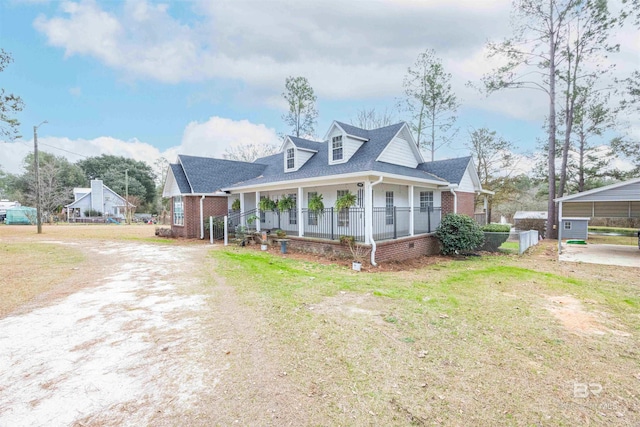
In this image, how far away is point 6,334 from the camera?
4.11m

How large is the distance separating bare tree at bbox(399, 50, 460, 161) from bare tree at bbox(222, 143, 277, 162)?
1751 cm

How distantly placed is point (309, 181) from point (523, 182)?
954 inches

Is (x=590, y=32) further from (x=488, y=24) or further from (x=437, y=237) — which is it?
(x=437, y=237)

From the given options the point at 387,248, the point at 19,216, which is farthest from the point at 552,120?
the point at 19,216

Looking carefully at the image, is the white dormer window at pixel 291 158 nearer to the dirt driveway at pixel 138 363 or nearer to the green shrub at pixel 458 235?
the green shrub at pixel 458 235

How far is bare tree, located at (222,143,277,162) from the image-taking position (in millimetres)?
35469

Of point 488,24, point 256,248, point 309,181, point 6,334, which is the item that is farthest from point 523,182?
point 6,334

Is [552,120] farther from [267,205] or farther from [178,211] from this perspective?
[178,211]

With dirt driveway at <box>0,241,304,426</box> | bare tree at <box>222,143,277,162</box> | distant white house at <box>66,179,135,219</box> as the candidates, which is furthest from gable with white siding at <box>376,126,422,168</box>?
distant white house at <box>66,179,135,219</box>

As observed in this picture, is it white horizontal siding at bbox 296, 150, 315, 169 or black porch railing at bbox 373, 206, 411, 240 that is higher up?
white horizontal siding at bbox 296, 150, 315, 169

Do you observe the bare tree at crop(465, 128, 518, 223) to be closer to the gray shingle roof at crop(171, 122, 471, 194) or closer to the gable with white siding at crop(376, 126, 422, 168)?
the gray shingle roof at crop(171, 122, 471, 194)

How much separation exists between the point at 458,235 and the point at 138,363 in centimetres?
1195

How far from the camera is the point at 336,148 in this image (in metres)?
13.9

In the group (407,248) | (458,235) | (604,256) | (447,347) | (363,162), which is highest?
(363,162)
